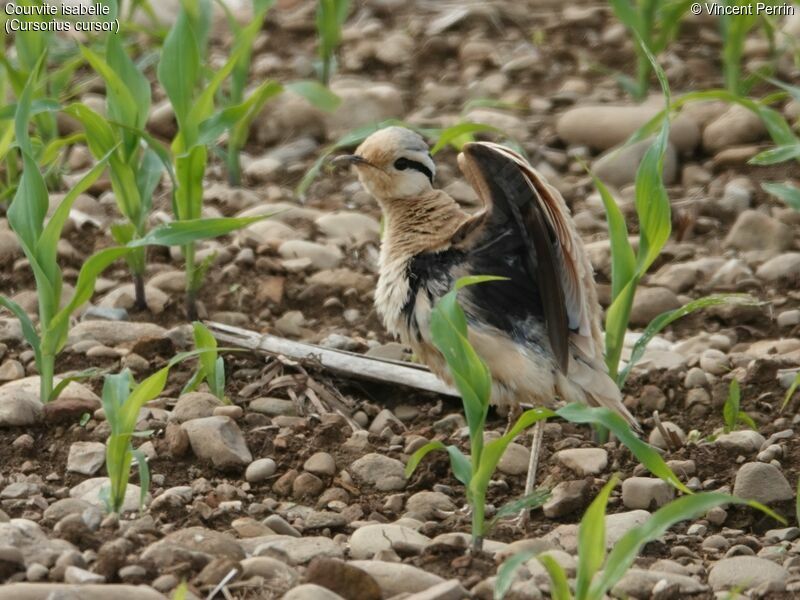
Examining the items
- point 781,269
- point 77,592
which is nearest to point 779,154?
point 781,269

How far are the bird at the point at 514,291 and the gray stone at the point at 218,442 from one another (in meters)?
0.64

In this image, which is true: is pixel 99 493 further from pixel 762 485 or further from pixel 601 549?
pixel 762 485

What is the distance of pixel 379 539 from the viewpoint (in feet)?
13.3

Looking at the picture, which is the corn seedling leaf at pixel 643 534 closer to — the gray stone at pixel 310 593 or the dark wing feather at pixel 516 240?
the gray stone at pixel 310 593

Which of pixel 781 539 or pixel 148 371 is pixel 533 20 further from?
pixel 781 539

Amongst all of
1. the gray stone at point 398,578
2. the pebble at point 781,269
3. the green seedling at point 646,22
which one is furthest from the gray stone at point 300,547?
the green seedling at point 646,22

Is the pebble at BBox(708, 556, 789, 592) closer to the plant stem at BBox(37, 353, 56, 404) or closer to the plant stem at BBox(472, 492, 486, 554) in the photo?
the plant stem at BBox(472, 492, 486, 554)

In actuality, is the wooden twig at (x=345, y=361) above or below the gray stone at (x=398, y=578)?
above

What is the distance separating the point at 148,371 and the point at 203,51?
256 cm

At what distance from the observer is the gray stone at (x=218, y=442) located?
4598 mm

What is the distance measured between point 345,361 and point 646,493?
1.30 metres

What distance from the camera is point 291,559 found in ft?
12.6

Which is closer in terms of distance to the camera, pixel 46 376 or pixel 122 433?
pixel 122 433

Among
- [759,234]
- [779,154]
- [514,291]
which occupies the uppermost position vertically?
[779,154]
